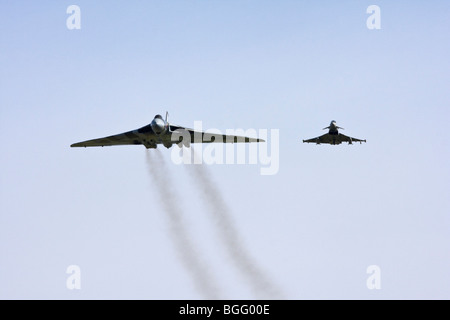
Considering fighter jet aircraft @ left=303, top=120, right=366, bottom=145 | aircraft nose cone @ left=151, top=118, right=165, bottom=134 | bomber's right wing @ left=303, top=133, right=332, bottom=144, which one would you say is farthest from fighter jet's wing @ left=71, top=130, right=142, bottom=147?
bomber's right wing @ left=303, top=133, right=332, bottom=144

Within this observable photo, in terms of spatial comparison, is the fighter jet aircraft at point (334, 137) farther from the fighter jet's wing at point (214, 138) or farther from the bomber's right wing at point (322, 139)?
the fighter jet's wing at point (214, 138)

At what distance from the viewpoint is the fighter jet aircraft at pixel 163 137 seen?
249ft

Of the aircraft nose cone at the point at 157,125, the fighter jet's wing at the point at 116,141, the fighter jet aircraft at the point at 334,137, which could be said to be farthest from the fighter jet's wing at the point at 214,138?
the fighter jet aircraft at the point at 334,137

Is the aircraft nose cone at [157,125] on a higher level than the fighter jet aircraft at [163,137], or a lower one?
higher

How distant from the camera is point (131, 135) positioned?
7869 centimetres

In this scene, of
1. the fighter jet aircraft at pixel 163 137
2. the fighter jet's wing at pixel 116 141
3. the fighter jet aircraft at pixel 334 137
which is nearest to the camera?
the fighter jet aircraft at pixel 163 137

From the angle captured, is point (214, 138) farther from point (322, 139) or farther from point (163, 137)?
point (322, 139)

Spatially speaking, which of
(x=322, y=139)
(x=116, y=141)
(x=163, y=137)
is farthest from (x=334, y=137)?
(x=116, y=141)

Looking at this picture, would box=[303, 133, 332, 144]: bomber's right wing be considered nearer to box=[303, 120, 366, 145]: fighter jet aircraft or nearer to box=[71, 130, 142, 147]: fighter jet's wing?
box=[303, 120, 366, 145]: fighter jet aircraft
